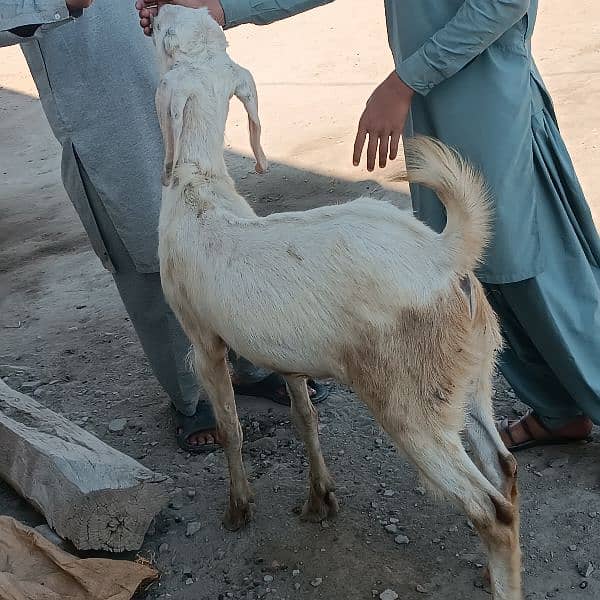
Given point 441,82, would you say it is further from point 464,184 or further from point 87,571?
point 87,571

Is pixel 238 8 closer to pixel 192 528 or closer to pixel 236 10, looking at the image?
pixel 236 10

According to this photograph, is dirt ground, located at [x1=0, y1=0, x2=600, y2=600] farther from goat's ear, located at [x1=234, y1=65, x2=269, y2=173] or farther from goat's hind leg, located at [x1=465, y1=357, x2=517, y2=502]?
goat's ear, located at [x1=234, y1=65, x2=269, y2=173]

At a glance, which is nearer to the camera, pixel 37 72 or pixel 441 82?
pixel 441 82

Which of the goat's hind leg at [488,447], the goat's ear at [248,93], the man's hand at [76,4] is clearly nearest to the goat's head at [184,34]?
the goat's ear at [248,93]

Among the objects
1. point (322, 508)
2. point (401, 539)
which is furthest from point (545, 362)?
point (322, 508)

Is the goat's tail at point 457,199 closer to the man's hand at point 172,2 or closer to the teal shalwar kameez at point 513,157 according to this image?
the teal shalwar kameez at point 513,157

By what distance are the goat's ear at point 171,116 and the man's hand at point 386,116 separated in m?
0.53

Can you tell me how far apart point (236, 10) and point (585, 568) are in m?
2.00

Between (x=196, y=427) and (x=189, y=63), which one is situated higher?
(x=189, y=63)

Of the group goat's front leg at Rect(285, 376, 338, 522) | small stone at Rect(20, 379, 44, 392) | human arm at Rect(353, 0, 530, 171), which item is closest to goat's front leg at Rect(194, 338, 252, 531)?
goat's front leg at Rect(285, 376, 338, 522)

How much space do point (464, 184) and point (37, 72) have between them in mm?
1640

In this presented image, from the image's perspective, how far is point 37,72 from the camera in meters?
3.09

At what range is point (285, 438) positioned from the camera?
3566 mm

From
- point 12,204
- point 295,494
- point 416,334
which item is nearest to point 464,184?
point 416,334
